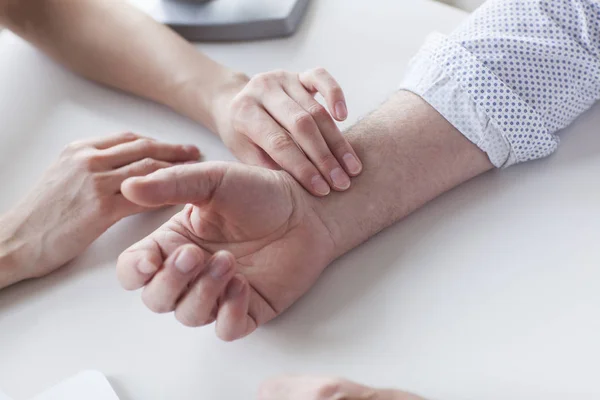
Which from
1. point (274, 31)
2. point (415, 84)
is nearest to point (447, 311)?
point (415, 84)

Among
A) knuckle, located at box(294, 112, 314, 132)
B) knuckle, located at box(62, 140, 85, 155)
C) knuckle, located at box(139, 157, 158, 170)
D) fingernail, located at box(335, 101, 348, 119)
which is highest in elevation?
fingernail, located at box(335, 101, 348, 119)

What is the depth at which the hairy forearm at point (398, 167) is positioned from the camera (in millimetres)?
779

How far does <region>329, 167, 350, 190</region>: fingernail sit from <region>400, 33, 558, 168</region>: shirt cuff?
0.49 ft

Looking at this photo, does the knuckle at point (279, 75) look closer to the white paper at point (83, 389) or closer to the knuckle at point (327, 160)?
the knuckle at point (327, 160)

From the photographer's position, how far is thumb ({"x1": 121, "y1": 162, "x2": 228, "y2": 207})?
60cm

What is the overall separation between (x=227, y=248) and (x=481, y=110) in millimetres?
335

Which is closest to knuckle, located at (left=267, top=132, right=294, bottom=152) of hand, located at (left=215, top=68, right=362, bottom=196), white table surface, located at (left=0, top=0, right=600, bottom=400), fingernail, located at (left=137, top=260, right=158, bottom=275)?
hand, located at (left=215, top=68, right=362, bottom=196)

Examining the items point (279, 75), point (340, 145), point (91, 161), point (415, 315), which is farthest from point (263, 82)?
point (415, 315)

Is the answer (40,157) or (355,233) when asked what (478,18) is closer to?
(355,233)

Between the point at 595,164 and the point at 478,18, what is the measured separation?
23 cm

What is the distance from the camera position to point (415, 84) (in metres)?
0.85

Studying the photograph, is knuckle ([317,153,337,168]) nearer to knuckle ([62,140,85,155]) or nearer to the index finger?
the index finger

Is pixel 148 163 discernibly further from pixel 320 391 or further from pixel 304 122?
pixel 320 391

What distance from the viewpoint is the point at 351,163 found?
2.59 ft
